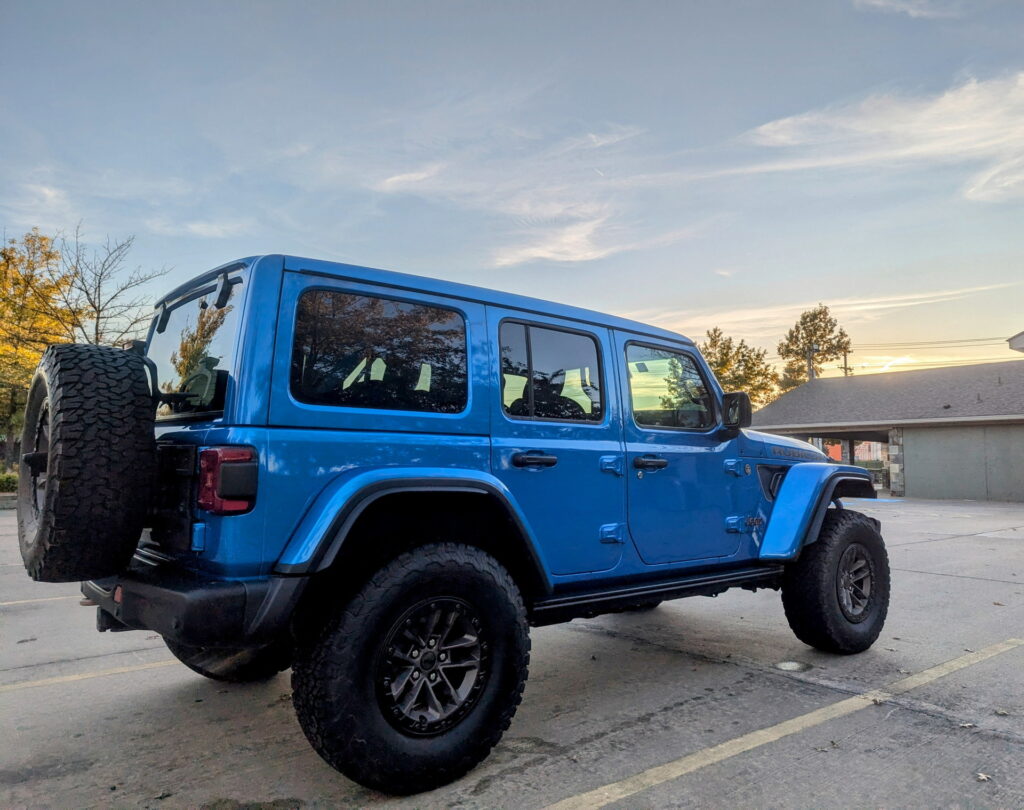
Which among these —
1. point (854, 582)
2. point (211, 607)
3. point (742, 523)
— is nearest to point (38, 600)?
point (211, 607)

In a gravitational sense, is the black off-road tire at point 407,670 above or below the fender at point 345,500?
below

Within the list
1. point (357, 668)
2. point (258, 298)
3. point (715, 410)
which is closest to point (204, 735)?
point (357, 668)

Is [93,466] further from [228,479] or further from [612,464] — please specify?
[612,464]

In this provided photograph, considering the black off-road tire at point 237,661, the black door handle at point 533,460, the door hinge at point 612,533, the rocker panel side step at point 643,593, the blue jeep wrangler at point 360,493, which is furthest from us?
the door hinge at point 612,533

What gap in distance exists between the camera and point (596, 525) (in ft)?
11.2

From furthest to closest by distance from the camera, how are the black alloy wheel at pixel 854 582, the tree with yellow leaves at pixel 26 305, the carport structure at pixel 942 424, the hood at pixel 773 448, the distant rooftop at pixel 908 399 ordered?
the distant rooftop at pixel 908 399 → the carport structure at pixel 942 424 → the tree with yellow leaves at pixel 26 305 → the black alloy wheel at pixel 854 582 → the hood at pixel 773 448

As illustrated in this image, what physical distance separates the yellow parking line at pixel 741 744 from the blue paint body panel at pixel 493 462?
0.86m

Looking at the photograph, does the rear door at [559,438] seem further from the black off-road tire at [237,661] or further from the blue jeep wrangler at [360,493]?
the black off-road tire at [237,661]

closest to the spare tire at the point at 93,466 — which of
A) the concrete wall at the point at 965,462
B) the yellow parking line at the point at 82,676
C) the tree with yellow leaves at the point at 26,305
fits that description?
the yellow parking line at the point at 82,676

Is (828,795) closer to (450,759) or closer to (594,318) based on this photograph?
(450,759)

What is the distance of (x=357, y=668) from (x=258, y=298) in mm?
1412

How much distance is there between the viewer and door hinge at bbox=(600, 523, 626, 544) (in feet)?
11.3

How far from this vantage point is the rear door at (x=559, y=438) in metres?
3.20

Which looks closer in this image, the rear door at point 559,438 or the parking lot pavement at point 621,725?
the parking lot pavement at point 621,725
